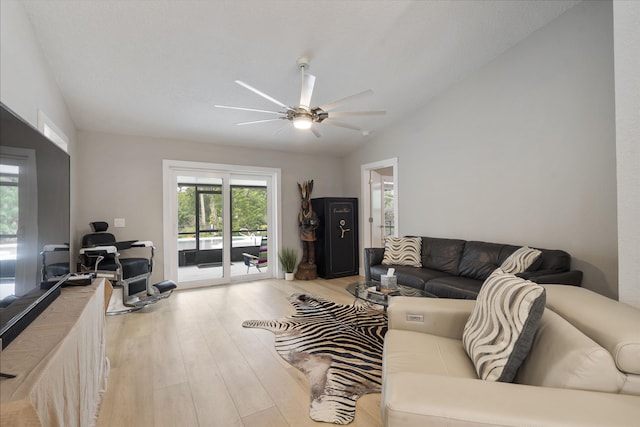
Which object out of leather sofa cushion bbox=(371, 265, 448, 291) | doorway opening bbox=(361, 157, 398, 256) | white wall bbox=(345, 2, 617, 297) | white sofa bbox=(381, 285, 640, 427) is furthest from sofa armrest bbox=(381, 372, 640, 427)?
doorway opening bbox=(361, 157, 398, 256)

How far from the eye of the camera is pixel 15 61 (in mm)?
1969

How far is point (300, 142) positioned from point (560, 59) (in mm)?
3535

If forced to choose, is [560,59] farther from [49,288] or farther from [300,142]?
[49,288]

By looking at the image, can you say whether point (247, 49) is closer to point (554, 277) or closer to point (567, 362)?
point (567, 362)

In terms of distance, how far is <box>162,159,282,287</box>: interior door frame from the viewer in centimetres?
446

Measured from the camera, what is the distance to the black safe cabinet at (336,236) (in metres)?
5.30

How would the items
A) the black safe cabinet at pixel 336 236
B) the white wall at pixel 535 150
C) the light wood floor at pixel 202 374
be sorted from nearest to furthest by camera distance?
the light wood floor at pixel 202 374, the white wall at pixel 535 150, the black safe cabinet at pixel 336 236

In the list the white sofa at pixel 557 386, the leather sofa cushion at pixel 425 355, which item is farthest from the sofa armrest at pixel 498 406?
the leather sofa cushion at pixel 425 355

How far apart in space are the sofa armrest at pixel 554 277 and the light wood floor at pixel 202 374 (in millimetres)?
1649

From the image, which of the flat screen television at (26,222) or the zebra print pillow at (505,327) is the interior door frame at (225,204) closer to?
the flat screen television at (26,222)

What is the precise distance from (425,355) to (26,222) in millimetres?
1983

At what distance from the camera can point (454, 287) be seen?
2.97 meters

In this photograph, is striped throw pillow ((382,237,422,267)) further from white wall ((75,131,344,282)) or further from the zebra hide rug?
white wall ((75,131,344,282))

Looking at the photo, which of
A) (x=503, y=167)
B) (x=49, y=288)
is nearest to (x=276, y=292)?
(x=49, y=288)
